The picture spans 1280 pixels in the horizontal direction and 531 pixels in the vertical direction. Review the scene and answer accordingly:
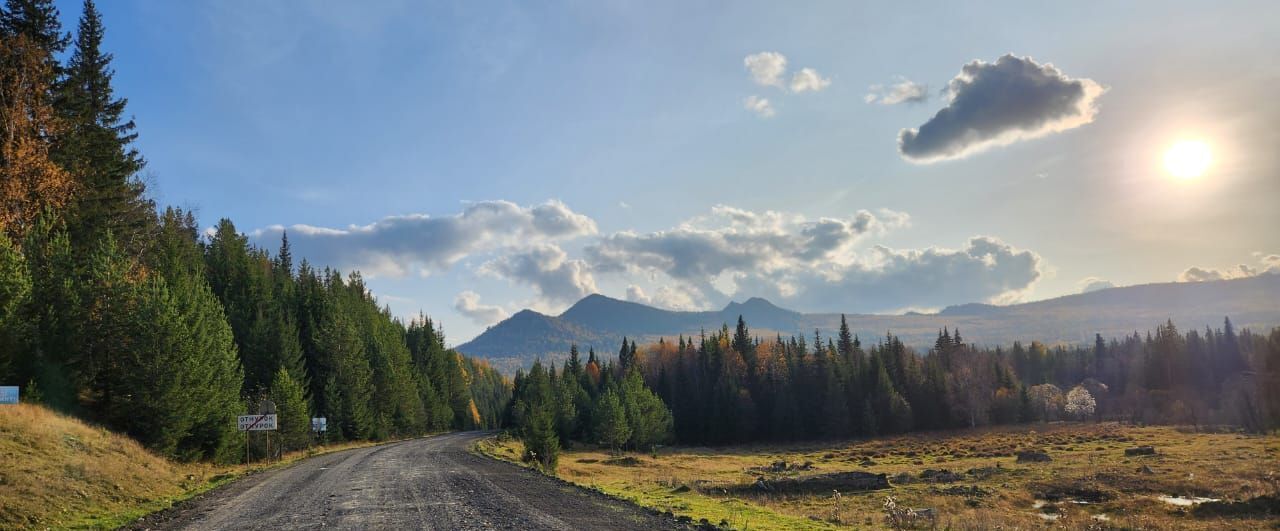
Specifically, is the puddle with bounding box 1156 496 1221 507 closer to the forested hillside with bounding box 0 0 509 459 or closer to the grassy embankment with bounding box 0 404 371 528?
the grassy embankment with bounding box 0 404 371 528

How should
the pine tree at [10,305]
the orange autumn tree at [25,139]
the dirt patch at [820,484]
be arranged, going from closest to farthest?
1. the pine tree at [10,305]
2. the orange autumn tree at [25,139]
3. the dirt patch at [820,484]

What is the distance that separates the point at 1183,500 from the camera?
138ft

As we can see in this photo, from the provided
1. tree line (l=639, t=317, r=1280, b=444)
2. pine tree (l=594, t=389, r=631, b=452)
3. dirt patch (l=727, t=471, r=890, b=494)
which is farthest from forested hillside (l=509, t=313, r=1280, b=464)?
dirt patch (l=727, t=471, r=890, b=494)

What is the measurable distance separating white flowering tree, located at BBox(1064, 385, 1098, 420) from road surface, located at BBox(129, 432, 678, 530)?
14458 centimetres

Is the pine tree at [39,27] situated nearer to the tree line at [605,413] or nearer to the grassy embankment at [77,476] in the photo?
the grassy embankment at [77,476]

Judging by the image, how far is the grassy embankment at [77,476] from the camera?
18.5 m

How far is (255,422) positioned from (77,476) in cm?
1752

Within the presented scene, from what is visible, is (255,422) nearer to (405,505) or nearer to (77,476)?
(77,476)

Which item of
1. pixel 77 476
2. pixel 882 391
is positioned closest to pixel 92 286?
pixel 77 476

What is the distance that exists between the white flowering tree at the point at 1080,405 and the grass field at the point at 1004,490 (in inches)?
2162

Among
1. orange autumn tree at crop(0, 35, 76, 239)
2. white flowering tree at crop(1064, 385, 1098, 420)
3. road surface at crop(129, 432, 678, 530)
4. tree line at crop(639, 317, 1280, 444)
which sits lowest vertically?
white flowering tree at crop(1064, 385, 1098, 420)

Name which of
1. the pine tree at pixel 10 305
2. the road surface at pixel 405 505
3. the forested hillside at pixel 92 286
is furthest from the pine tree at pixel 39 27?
the road surface at pixel 405 505

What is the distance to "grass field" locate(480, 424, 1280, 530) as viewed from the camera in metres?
26.4

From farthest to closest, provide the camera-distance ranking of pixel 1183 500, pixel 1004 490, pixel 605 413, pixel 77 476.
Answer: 1. pixel 605 413
2. pixel 1004 490
3. pixel 1183 500
4. pixel 77 476
